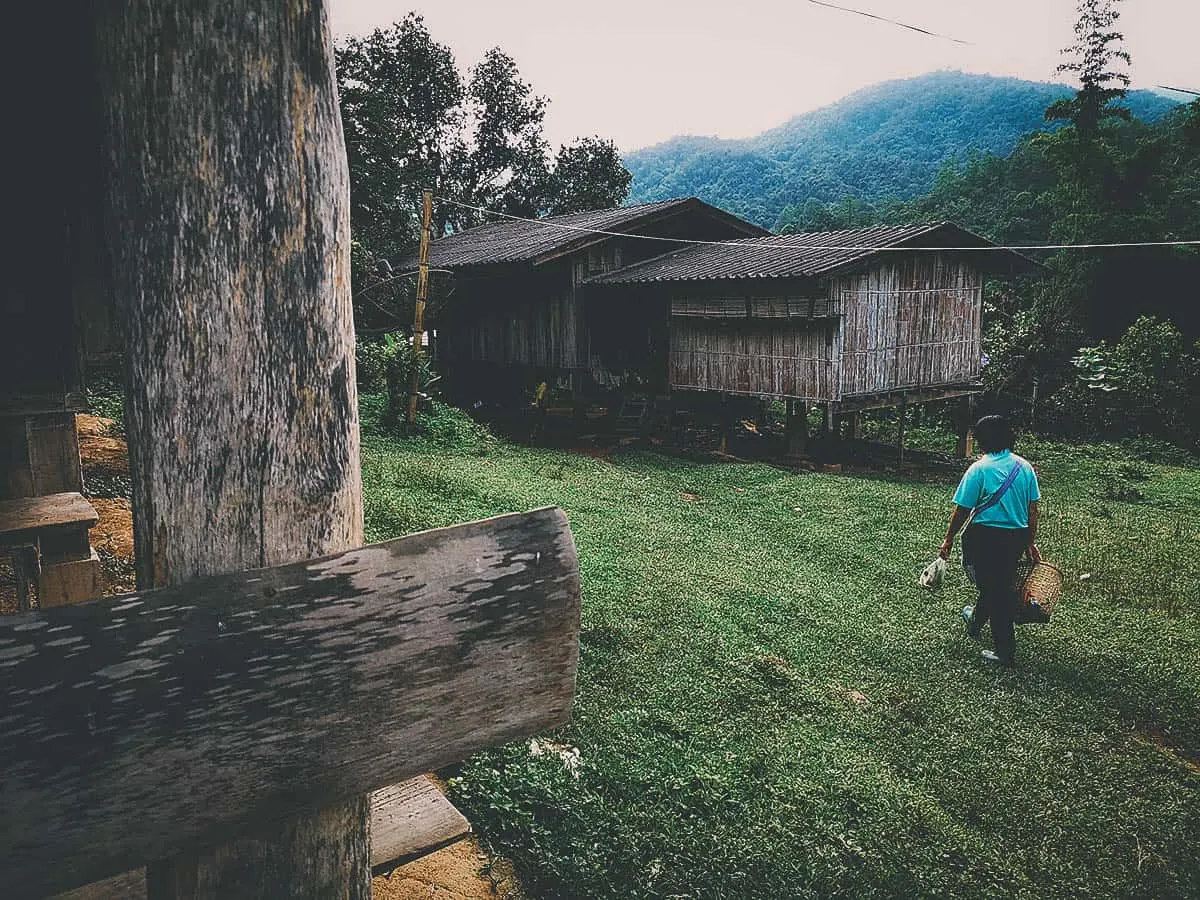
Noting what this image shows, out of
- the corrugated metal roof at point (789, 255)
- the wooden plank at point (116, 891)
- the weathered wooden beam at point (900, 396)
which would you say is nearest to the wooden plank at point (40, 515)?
the wooden plank at point (116, 891)

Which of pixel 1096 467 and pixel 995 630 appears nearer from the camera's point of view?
pixel 995 630

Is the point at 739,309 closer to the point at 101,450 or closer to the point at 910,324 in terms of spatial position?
the point at 910,324

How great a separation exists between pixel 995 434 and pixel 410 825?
16.8 feet

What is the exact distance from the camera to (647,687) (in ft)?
17.7

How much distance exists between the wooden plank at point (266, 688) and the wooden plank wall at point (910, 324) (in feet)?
44.8

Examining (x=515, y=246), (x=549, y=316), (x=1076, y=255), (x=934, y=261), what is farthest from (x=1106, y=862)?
(x=1076, y=255)

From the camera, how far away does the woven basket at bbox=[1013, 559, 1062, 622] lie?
5.91m

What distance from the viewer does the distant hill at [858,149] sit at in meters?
50.6

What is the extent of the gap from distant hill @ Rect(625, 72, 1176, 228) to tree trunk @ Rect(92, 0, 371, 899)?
44809mm

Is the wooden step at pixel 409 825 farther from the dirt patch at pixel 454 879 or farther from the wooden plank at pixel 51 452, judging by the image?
the wooden plank at pixel 51 452

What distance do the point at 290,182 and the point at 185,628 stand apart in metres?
0.68

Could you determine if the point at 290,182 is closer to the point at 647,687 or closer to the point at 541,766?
the point at 541,766

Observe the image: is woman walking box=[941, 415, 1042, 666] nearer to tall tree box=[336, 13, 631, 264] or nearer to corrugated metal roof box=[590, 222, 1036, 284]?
corrugated metal roof box=[590, 222, 1036, 284]

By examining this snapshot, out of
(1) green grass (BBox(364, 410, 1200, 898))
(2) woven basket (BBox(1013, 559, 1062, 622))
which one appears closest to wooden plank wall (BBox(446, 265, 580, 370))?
(1) green grass (BBox(364, 410, 1200, 898))
